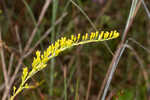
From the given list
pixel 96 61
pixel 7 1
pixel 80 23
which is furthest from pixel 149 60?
pixel 7 1

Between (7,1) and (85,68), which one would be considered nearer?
(85,68)

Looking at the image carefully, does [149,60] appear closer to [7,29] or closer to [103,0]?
[103,0]

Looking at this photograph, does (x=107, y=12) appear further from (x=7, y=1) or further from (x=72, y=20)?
(x=7, y=1)

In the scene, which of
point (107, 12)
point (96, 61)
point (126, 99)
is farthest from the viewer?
point (107, 12)

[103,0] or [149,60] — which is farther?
[103,0]

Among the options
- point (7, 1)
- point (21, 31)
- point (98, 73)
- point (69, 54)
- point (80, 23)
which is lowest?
point (98, 73)

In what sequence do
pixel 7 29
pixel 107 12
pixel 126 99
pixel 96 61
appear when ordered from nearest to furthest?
1. pixel 126 99
2. pixel 7 29
3. pixel 96 61
4. pixel 107 12

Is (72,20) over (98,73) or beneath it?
over

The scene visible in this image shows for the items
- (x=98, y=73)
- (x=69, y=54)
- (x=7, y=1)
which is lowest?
(x=98, y=73)

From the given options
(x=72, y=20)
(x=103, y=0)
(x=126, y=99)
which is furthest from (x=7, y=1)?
(x=126, y=99)
